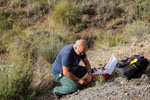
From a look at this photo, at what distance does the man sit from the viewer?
4.57 metres

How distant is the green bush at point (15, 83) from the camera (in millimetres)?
4363

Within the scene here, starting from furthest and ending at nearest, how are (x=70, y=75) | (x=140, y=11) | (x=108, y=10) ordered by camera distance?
(x=108, y=10) → (x=140, y=11) → (x=70, y=75)

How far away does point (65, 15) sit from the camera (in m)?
9.99

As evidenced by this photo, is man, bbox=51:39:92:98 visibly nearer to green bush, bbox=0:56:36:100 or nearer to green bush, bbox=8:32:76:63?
green bush, bbox=0:56:36:100

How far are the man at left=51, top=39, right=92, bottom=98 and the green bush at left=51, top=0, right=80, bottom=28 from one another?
513cm

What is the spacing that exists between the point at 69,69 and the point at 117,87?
1.00m

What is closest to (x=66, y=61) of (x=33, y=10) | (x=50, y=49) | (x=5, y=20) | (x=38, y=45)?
(x=50, y=49)

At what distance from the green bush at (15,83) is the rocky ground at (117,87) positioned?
39cm

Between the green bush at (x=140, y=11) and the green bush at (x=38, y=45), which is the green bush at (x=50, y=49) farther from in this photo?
the green bush at (x=140, y=11)

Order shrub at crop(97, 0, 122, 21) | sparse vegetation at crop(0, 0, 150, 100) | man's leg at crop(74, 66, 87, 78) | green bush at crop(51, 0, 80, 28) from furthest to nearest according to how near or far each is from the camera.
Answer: shrub at crop(97, 0, 122, 21)
green bush at crop(51, 0, 80, 28)
sparse vegetation at crop(0, 0, 150, 100)
man's leg at crop(74, 66, 87, 78)

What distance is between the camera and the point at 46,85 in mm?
5270

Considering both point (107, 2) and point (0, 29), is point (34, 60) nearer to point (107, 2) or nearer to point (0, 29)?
point (0, 29)

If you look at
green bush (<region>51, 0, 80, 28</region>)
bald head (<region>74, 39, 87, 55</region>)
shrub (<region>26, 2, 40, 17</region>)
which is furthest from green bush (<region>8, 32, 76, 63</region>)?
shrub (<region>26, 2, 40, 17</region>)

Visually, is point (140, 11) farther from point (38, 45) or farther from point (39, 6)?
point (38, 45)
